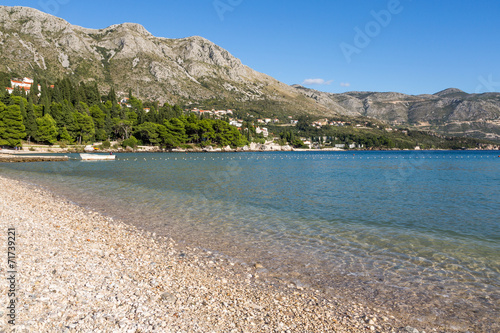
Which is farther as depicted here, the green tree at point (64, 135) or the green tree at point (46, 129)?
the green tree at point (64, 135)

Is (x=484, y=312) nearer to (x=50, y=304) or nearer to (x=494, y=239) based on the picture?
(x=494, y=239)

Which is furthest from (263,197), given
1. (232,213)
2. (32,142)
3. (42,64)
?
(42,64)

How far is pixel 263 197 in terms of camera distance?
83.8 feet

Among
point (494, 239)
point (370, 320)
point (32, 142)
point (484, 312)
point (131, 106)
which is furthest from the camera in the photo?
point (131, 106)

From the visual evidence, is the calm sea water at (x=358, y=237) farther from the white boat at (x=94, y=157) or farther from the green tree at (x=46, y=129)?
the green tree at (x=46, y=129)

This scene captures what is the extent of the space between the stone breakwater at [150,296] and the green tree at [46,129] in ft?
318

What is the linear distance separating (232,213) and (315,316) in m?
12.5

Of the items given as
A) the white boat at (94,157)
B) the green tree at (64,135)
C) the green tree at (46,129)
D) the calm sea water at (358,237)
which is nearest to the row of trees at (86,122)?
the green tree at (46,129)

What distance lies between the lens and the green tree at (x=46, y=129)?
91162mm

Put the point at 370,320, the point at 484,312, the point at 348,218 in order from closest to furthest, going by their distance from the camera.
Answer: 1. the point at 370,320
2. the point at 484,312
3. the point at 348,218

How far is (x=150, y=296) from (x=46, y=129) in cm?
10432

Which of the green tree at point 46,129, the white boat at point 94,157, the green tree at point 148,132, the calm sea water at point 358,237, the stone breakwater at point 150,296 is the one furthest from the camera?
the green tree at point 148,132

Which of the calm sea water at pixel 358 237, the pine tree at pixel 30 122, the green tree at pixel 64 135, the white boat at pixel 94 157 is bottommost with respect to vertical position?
the calm sea water at pixel 358 237

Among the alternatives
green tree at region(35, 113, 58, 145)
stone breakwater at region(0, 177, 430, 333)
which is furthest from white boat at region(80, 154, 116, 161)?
stone breakwater at region(0, 177, 430, 333)
